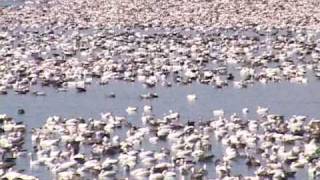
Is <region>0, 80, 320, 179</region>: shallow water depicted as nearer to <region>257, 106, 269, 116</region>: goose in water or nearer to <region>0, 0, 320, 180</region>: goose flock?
<region>257, 106, 269, 116</region>: goose in water

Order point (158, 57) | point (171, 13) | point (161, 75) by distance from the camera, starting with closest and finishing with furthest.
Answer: point (161, 75)
point (158, 57)
point (171, 13)

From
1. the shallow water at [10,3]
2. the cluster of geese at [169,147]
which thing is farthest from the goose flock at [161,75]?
the shallow water at [10,3]

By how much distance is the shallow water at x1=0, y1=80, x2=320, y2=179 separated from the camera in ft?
98.4

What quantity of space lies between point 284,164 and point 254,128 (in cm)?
341

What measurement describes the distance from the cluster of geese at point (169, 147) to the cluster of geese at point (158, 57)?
A: 6.57m

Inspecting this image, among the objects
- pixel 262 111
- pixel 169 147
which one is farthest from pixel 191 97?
pixel 169 147

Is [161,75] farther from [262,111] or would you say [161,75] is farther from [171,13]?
[171,13]

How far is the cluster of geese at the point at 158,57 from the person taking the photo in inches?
Result: 1388

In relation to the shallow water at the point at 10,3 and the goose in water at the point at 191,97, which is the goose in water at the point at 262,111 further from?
the shallow water at the point at 10,3

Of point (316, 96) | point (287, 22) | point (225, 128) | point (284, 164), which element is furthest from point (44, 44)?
point (284, 164)

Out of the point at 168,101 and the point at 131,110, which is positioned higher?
the point at 168,101

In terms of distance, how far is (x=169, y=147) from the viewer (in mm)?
24781

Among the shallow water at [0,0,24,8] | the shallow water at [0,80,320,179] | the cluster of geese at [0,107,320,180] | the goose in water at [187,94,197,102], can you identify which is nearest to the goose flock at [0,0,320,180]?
the cluster of geese at [0,107,320,180]

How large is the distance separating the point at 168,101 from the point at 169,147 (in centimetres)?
695
